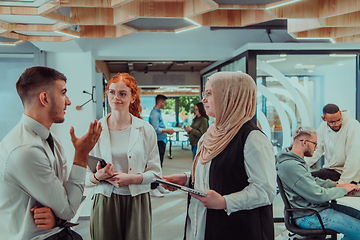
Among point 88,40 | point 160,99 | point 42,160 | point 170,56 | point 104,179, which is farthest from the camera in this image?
point 160,99

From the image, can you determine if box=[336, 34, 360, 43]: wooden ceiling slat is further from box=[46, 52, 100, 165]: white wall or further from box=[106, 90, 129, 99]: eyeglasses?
box=[46, 52, 100, 165]: white wall

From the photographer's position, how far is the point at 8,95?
4.73 meters

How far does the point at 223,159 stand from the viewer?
4.84ft

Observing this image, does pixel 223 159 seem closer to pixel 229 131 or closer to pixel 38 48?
pixel 229 131

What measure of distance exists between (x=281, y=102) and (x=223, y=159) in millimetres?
4068

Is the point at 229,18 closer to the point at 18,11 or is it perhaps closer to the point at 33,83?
the point at 18,11

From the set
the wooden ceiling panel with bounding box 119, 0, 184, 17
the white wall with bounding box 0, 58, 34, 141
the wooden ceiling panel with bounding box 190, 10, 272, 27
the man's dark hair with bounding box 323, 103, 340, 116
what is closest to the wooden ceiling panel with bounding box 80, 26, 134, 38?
the wooden ceiling panel with bounding box 119, 0, 184, 17

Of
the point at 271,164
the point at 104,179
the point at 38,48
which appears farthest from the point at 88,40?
the point at 271,164

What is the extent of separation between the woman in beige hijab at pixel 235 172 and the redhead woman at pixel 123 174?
0.56 metres

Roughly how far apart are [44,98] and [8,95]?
405 cm

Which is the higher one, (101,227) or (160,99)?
(160,99)

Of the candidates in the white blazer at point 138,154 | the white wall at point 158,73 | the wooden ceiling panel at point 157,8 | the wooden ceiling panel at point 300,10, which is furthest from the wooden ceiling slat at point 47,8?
the white wall at point 158,73

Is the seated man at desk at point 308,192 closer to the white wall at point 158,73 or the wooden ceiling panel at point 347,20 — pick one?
the wooden ceiling panel at point 347,20

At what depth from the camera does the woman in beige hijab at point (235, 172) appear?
1.40 meters
